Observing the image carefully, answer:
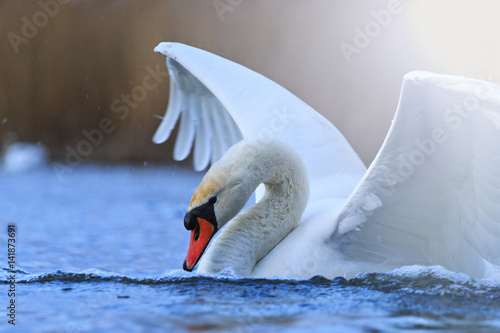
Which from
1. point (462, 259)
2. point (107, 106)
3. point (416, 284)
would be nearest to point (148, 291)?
point (416, 284)

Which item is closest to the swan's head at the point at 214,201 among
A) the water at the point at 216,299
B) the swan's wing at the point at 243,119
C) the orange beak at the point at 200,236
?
the orange beak at the point at 200,236

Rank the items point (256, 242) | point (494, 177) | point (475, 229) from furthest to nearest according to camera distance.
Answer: point (256, 242) → point (475, 229) → point (494, 177)

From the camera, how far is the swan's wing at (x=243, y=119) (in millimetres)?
4852

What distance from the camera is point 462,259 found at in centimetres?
375

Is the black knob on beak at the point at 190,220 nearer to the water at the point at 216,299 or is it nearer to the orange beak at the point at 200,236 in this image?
the orange beak at the point at 200,236

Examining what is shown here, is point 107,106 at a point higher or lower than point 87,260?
higher

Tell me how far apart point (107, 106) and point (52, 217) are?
5370mm

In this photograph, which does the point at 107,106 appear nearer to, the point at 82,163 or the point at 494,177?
the point at 82,163

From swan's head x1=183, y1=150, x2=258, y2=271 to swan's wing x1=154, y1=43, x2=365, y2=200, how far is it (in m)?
0.33

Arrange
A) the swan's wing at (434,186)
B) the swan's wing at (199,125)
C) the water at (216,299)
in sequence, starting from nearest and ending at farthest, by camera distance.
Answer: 1. the water at (216,299)
2. the swan's wing at (434,186)
3. the swan's wing at (199,125)

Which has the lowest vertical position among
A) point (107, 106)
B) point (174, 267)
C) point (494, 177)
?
point (174, 267)

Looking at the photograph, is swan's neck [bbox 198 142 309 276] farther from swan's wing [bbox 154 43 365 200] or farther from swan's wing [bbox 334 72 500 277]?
swan's wing [bbox 334 72 500 277]

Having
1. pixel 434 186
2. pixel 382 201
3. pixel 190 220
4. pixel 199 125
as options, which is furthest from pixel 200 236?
pixel 199 125

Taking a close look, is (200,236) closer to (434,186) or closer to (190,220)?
(190,220)
